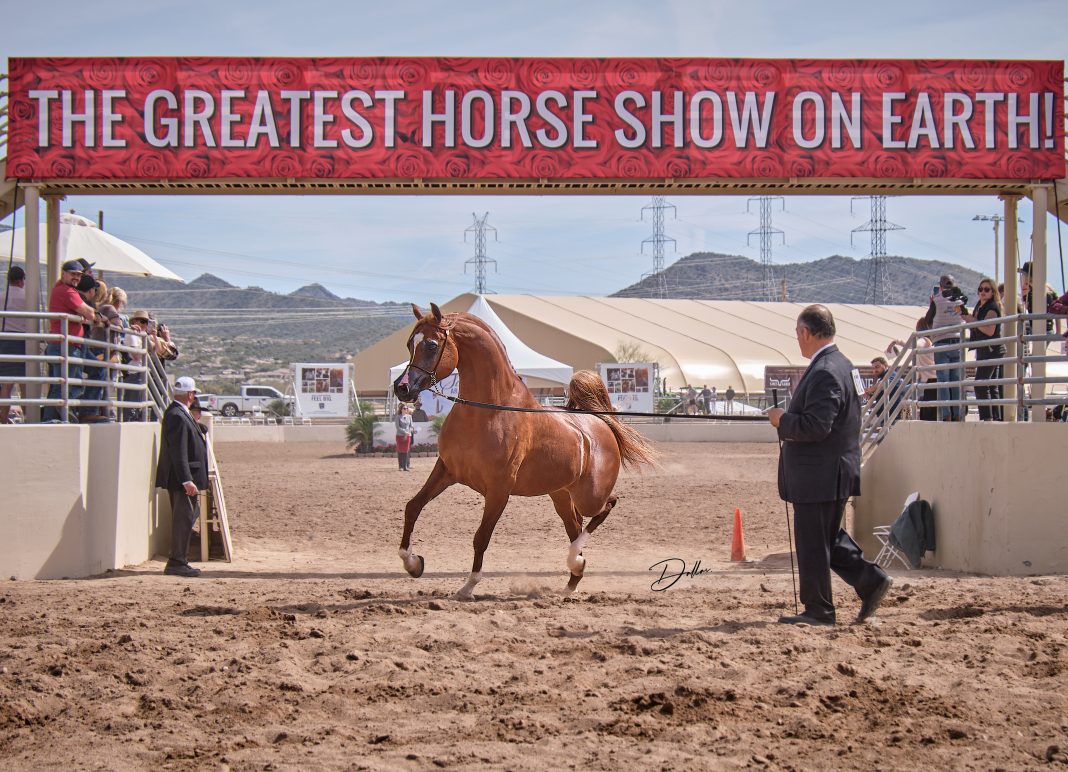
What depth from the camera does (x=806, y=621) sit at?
6789mm

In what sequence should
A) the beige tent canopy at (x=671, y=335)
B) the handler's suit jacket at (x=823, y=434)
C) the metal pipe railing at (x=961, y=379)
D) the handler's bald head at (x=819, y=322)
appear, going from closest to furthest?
the handler's suit jacket at (x=823, y=434)
the handler's bald head at (x=819, y=322)
the metal pipe railing at (x=961, y=379)
the beige tent canopy at (x=671, y=335)

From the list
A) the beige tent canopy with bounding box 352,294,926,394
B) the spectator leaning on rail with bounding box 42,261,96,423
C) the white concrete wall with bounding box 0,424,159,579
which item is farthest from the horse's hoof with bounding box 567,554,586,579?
the beige tent canopy with bounding box 352,294,926,394

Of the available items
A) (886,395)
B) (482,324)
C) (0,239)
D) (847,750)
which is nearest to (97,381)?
(482,324)

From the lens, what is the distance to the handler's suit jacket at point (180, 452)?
1029 cm

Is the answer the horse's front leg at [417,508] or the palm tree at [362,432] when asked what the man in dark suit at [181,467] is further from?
the palm tree at [362,432]

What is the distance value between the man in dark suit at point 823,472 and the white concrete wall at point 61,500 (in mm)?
6357

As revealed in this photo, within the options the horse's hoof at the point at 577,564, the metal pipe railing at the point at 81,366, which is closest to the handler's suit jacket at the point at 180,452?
the metal pipe railing at the point at 81,366

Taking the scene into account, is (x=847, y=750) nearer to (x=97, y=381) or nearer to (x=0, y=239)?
(x=97, y=381)

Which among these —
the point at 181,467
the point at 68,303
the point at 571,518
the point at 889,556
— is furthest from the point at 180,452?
the point at 889,556

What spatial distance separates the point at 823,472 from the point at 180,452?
645 centimetres

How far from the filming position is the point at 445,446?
862 cm

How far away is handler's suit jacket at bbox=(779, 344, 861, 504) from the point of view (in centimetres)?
661

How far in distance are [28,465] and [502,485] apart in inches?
170

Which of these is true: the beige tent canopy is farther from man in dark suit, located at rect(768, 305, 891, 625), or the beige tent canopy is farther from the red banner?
man in dark suit, located at rect(768, 305, 891, 625)
